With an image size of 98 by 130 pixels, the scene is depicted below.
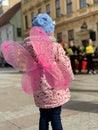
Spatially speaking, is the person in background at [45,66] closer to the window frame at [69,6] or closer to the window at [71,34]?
the window at [71,34]

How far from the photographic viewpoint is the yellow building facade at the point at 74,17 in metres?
Result: 28.8

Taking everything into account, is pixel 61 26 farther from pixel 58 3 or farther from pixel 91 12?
pixel 91 12

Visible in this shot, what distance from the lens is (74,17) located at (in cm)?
3178

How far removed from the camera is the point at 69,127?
5.91m

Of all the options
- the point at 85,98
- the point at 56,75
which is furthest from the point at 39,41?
the point at 85,98

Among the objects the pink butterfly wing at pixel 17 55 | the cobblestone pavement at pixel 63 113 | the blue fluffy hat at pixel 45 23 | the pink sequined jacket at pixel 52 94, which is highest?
the blue fluffy hat at pixel 45 23

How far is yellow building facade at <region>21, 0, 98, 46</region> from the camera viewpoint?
2875 centimetres

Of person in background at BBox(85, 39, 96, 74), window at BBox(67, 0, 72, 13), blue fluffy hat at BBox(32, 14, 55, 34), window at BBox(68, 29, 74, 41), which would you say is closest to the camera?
blue fluffy hat at BBox(32, 14, 55, 34)

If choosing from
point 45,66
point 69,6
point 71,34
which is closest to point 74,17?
point 69,6

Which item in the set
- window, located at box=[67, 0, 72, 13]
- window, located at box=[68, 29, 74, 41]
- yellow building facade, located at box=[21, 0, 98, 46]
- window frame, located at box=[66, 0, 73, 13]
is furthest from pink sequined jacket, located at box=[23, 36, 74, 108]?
window, located at box=[67, 0, 72, 13]

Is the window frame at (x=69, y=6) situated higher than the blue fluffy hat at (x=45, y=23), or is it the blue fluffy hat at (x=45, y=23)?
the window frame at (x=69, y=6)

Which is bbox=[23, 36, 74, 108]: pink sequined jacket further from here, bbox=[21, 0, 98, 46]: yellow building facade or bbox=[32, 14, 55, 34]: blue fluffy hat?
bbox=[21, 0, 98, 46]: yellow building facade

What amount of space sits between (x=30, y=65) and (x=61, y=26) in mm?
30329

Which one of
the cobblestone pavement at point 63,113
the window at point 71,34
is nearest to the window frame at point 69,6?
the window at point 71,34
